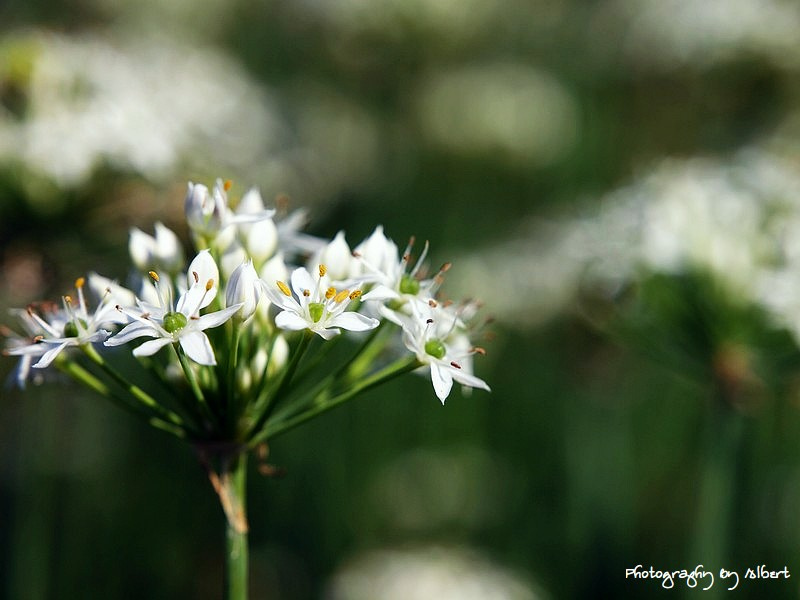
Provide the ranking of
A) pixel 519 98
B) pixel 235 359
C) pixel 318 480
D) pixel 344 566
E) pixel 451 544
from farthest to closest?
1. pixel 519 98
2. pixel 318 480
3. pixel 451 544
4. pixel 344 566
5. pixel 235 359

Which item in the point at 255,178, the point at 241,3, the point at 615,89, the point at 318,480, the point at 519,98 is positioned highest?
the point at 241,3

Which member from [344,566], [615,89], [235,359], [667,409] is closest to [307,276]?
[235,359]

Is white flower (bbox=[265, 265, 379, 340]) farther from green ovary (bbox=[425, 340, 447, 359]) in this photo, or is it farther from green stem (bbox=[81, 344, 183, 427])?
green stem (bbox=[81, 344, 183, 427])

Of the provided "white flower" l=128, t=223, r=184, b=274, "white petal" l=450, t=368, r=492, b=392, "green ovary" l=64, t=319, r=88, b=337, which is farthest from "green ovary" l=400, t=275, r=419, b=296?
"green ovary" l=64, t=319, r=88, b=337

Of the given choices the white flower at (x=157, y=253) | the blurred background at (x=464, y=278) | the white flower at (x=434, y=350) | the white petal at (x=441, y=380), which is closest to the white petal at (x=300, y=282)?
the white flower at (x=434, y=350)

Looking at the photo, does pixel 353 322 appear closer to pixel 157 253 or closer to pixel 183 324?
pixel 183 324

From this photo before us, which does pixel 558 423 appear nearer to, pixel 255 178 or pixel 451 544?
pixel 451 544
